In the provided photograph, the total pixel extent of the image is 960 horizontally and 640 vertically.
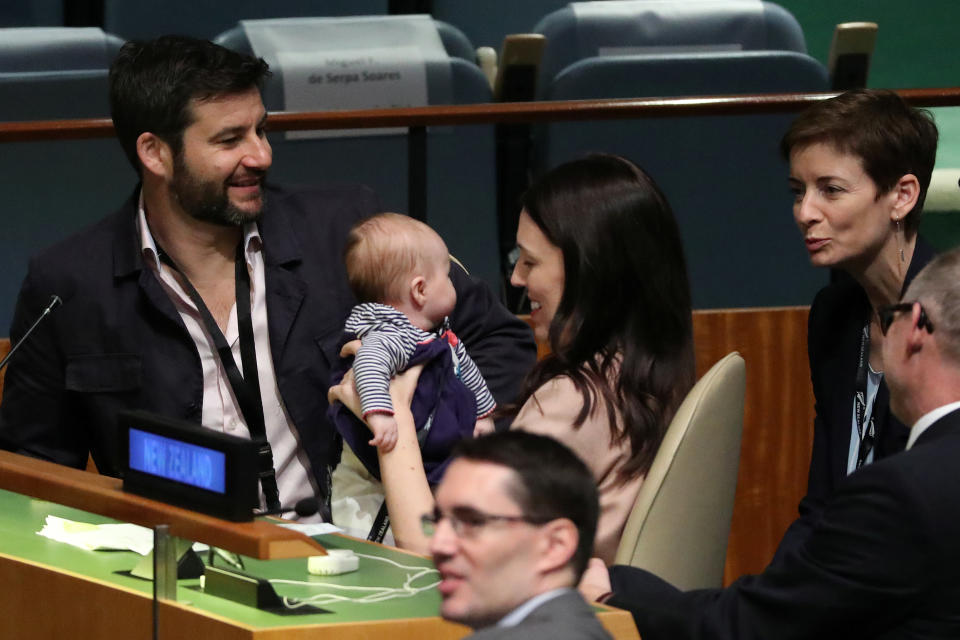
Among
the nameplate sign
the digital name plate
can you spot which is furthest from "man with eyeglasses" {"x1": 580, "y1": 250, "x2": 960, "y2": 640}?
the nameplate sign

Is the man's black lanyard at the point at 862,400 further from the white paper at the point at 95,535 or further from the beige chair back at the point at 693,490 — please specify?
the white paper at the point at 95,535

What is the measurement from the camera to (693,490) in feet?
6.90

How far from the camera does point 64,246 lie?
263 centimetres

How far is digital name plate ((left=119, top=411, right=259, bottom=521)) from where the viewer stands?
157 centimetres

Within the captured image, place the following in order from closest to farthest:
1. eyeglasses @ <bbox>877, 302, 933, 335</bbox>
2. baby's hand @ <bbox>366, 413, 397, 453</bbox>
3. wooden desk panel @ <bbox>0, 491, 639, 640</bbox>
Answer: wooden desk panel @ <bbox>0, 491, 639, 640</bbox>
eyeglasses @ <bbox>877, 302, 933, 335</bbox>
baby's hand @ <bbox>366, 413, 397, 453</bbox>

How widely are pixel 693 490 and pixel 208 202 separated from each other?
1034 mm

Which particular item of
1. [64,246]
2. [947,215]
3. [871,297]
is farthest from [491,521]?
[947,215]

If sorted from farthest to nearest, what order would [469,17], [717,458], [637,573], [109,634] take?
[469,17], [717,458], [637,573], [109,634]

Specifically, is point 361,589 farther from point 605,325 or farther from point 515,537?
point 605,325

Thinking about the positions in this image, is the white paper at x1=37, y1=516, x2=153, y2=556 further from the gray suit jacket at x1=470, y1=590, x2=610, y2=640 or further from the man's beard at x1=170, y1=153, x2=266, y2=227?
the man's beard at x1=170, y1=153, x2=266, y2=227

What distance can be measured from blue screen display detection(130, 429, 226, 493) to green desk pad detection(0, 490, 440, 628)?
0.11m

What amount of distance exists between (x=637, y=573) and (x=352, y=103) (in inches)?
83.7

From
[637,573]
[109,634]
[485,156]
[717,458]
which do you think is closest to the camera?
[109,634]

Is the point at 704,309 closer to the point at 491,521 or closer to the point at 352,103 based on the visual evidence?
the point at 352,103
